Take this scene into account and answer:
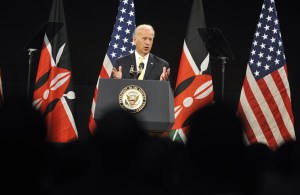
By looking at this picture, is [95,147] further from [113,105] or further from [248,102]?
[248,102]

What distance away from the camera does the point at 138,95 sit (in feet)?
15.4

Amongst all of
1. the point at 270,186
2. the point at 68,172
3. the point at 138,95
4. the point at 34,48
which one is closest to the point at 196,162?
the point at 270,186

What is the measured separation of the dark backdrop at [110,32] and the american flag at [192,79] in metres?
0.75

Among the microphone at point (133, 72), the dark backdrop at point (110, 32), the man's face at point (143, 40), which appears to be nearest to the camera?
the microphone at point (133, 72)

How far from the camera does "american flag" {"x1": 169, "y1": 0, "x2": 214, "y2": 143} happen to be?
7.31 metres

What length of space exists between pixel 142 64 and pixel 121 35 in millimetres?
2243

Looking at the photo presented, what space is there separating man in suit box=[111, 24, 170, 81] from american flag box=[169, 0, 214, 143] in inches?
75.0

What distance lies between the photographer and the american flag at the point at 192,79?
7.31 metres

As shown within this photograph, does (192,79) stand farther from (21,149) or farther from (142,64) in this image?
(21,149)

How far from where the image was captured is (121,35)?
755 centimetres

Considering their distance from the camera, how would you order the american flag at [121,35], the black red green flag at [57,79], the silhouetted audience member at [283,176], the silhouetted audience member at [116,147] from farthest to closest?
the american flag at [121,35]
the black red green flag at [57,79]
the silhouetted audience member at [283,176]
the silhouetted audience member at [116,147]

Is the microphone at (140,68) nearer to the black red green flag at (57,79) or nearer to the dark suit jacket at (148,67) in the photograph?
the dark suit jacket at (148,67)

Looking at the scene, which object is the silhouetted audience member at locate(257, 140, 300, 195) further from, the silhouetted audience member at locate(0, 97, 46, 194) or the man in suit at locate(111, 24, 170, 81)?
the man in suit at locate(111, 24, 170, 81)

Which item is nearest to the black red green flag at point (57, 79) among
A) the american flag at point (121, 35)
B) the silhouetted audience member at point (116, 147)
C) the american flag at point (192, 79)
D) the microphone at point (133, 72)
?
the american flag at point (121, 35)
